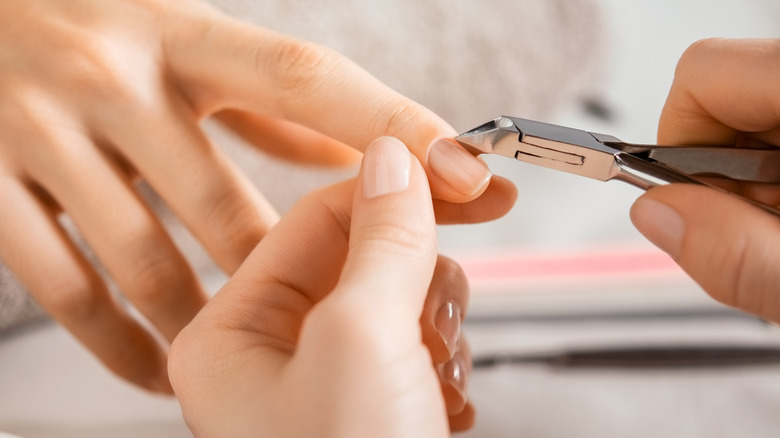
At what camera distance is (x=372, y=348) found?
1.15ft

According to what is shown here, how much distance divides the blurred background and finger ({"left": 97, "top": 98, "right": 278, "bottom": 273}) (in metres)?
0.19

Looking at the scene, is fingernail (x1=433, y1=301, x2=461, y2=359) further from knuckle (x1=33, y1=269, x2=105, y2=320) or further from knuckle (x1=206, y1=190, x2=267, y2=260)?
knuckle (x1=33, y1=269, x2=105, y2=320)

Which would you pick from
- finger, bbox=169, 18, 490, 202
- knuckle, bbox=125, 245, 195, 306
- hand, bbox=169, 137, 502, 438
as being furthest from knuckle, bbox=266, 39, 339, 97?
knuckle, bbox=125, 245, 195, 306

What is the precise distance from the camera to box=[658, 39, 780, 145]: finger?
52 centimetres

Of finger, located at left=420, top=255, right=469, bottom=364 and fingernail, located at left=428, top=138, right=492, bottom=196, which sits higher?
fingernail, located at left=428, top=138, right=492, bottom=196

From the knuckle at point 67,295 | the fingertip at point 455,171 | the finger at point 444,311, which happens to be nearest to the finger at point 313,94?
the fingertip at point 455,171

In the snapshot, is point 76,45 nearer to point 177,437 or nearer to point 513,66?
point 177,437

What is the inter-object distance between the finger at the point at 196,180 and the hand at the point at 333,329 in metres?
0.10

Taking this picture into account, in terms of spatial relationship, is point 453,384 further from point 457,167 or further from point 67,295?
point 67,295

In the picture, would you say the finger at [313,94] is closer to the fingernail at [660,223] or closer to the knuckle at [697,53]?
the fingernail at [660,223]

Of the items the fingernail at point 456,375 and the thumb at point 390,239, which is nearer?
the thumb at point 390,239

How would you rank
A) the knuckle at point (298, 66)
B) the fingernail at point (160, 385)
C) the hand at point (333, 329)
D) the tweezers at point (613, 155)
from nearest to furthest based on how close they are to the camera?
the hand at point (333, 329)
the tweezers at point (613, 155)
the knuckle at point (298, 66)
the fingernail at point (160, 385)

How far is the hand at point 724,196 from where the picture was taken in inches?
17.4

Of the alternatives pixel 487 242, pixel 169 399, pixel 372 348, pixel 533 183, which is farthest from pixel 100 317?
pixel 533 183
